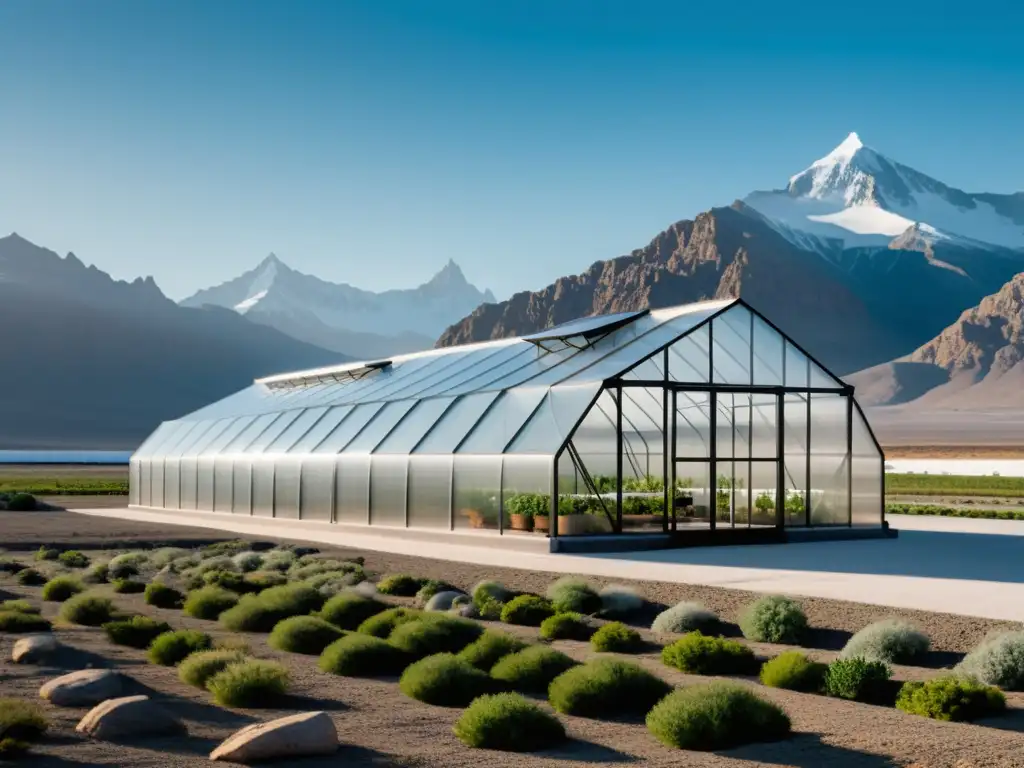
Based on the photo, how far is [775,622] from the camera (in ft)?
48.8

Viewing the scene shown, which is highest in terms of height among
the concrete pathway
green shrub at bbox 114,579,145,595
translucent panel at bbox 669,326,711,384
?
translucent panel at bbox 669,326,711,384

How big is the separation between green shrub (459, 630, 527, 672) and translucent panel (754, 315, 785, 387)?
1696cm

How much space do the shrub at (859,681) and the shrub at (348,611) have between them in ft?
22.0

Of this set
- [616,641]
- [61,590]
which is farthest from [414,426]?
[616,641]

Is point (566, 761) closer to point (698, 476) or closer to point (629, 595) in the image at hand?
point (629, 595)

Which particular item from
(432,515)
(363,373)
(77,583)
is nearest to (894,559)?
(432,515)

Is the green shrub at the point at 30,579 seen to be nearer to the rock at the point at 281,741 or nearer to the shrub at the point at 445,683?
the shrub at the point at 445,683

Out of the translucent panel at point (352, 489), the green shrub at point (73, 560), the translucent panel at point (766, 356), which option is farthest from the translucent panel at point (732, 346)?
the green shrub at point (73, 560)

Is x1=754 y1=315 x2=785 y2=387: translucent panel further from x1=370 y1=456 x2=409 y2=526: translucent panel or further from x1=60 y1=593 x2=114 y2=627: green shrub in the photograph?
x1=60 y1=593 x2=114 y2=627: green shrub

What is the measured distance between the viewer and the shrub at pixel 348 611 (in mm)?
16062

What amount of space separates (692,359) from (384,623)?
15.0 m

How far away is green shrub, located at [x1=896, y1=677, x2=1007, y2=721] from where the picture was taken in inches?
422

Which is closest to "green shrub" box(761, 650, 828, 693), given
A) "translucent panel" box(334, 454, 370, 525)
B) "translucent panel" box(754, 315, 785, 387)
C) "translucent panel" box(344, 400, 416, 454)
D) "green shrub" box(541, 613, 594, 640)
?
"green shrub" box(541, 613, 594, 640)

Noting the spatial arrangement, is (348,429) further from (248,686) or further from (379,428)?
(248,686)
